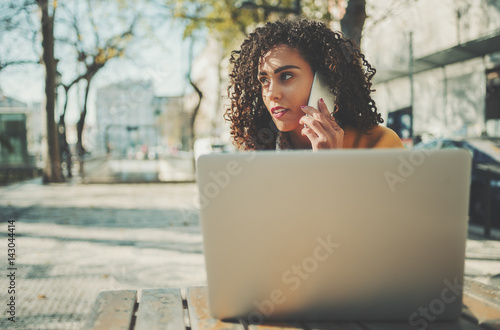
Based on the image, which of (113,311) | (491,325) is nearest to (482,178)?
(491,325)

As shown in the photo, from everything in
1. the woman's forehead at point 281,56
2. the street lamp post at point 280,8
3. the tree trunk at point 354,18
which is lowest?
the woman's forehead at point 281,56

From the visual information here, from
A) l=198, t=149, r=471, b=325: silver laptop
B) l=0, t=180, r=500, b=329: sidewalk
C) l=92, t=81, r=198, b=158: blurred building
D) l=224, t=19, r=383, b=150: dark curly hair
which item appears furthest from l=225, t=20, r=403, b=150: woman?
l=92, t=81, r=198, b=158: blurred building

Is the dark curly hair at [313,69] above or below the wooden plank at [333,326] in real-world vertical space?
above

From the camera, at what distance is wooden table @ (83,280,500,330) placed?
3.85 feet

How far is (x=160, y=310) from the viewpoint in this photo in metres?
1.33

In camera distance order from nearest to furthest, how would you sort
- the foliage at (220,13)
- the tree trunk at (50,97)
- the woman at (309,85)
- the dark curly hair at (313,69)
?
1. the woman at (309,85)
2. the dark curly hair at (313,69)
3. the foliage at (220,13)
4. the tree trunk at (50,97)

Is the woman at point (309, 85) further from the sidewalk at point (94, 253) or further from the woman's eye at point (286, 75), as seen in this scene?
the sidewalk at point (94, 253)

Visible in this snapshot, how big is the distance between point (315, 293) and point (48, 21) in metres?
14.4

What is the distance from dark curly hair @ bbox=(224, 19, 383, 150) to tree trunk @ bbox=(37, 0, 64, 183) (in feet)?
43.1

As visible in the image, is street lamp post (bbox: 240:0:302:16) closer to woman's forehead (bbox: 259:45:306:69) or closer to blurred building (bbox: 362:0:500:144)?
blurred building (bbox: 362:0:500:144)

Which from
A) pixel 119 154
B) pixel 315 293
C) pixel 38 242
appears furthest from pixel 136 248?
pixel 119 154

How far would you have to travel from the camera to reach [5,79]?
14461 millimetres

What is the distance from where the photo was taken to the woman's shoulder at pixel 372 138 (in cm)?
176

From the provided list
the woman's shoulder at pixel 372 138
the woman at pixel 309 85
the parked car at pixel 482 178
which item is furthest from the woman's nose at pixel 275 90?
the parked car at pixel 482 178
